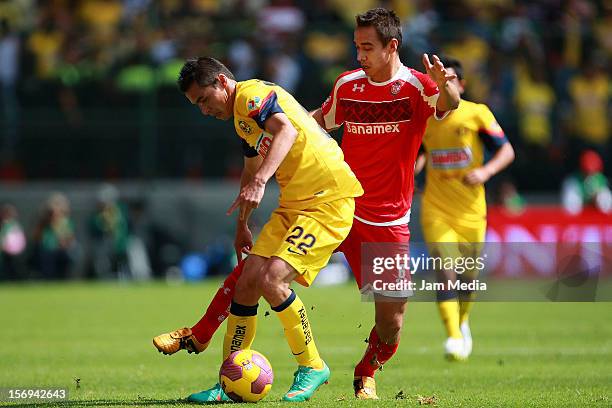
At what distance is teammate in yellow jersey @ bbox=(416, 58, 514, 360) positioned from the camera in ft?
39.4

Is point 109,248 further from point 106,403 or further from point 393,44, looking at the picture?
point 393,44

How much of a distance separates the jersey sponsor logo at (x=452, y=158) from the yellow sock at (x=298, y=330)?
4796 mm

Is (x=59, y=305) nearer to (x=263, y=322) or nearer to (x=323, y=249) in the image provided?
(x=263, y=322)

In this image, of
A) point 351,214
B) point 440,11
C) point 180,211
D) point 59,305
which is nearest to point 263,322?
point 59,305

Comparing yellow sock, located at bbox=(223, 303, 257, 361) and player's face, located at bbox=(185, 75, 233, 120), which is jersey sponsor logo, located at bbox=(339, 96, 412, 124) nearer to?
player's face, located at bbox=(185, 75, 233, 120)

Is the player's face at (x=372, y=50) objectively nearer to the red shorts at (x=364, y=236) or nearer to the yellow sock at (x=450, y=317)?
the red shorts at (x=364, y=236)

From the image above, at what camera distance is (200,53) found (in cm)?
2383

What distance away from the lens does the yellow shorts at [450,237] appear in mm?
12023

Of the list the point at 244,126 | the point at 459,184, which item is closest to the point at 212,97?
the point at 244,126

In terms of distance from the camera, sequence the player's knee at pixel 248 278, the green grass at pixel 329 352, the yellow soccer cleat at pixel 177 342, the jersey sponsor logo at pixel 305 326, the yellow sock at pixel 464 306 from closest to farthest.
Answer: the player's knee at pixel 248 278
the jersey sponsor logo at pixel 305 326
the yellow soccer cleat at pixel 177 342
the green grass at pixel 329 352
the yellow sock at pixel 464 306

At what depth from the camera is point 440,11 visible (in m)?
25.6

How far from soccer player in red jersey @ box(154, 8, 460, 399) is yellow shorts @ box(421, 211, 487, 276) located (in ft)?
10.3
